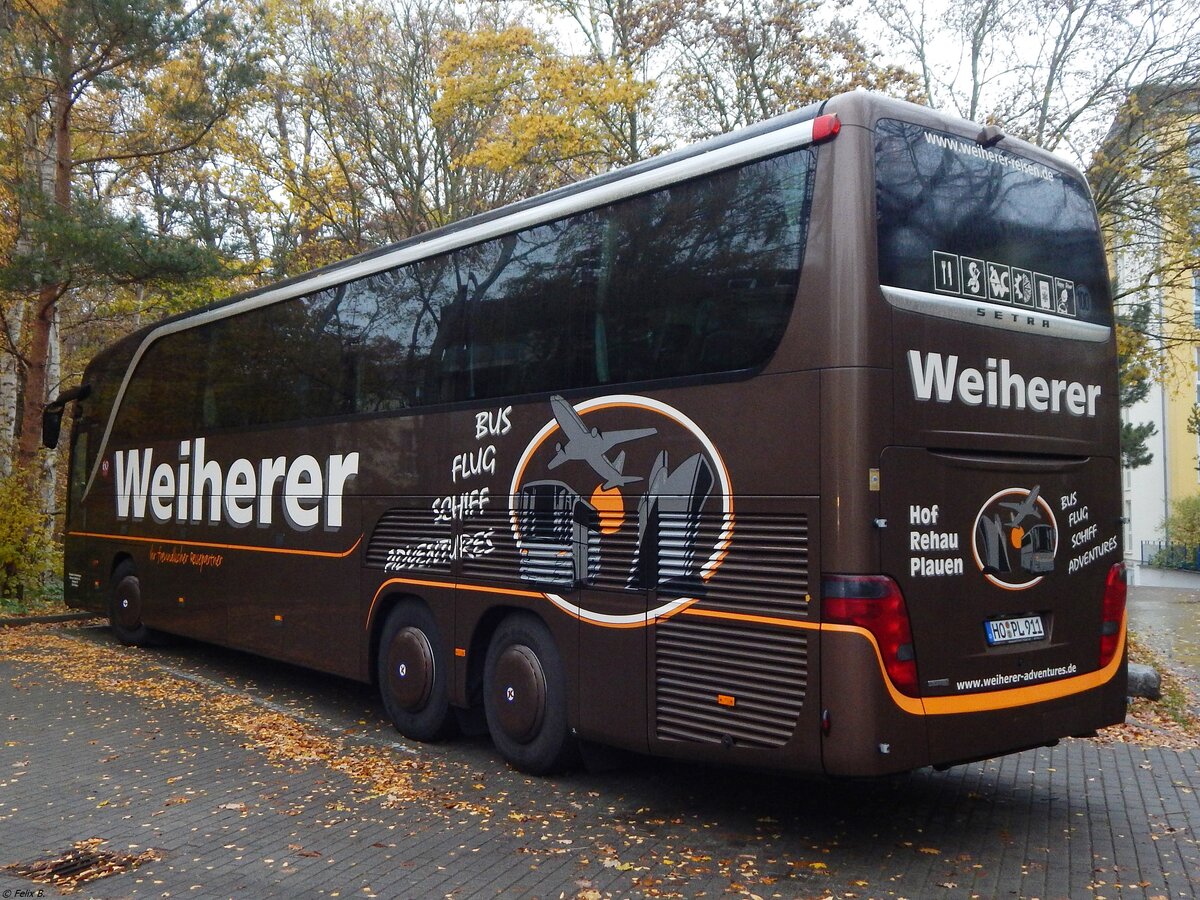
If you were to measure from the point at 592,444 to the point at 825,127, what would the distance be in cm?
238

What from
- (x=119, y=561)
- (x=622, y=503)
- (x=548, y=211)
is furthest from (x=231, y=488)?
(x=622, y=503)

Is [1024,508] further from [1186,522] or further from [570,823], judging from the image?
[1186,522]

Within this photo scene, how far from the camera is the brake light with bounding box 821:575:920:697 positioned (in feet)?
18.2

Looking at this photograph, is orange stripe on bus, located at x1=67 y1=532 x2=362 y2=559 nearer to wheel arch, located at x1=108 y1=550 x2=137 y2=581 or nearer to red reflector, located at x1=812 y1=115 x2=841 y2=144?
wheel arch, located at x1=108 y1=550 x2=137 y2=581

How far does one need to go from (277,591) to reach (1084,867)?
285 inches

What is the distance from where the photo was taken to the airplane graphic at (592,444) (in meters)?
6.87

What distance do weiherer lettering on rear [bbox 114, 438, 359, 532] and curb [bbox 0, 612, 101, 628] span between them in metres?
3.51

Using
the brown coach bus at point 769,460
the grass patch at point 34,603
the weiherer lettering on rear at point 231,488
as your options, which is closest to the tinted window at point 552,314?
the brown coach bus at point 769,460

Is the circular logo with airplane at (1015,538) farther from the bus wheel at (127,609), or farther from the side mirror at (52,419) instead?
the side mirror at (52,419)

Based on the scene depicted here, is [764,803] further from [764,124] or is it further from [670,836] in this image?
[764,124]

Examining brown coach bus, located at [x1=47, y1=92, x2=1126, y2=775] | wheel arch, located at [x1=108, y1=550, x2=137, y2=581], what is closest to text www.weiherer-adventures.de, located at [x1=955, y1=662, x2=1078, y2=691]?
brown coach bus, located at [x1=47, y1=92, x2=1126, y2=775]

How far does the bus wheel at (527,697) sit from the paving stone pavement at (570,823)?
0.62ft

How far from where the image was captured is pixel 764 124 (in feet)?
20.6

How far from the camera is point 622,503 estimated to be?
6.87 metres
